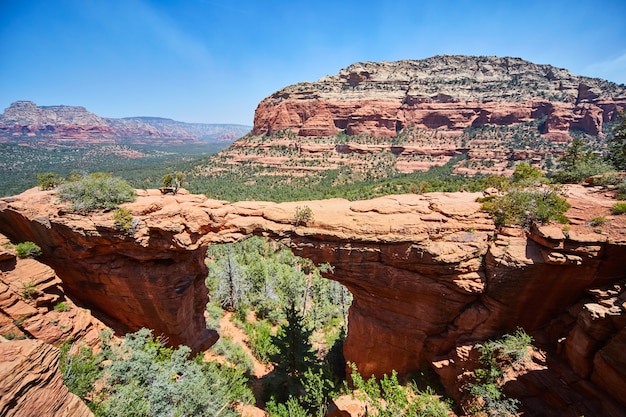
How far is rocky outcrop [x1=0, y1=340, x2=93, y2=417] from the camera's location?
18.6 ft

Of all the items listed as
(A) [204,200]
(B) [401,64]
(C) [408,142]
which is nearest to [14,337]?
(A) [204,200]

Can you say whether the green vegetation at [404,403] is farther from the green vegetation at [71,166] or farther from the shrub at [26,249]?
the green vegetation at [71,166]

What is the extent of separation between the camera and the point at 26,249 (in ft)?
40.5

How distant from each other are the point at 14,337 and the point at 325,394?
1353cm

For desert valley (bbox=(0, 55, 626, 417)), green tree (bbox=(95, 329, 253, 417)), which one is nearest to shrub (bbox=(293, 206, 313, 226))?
desert valley (bbox=(0, 55, 626, 417))

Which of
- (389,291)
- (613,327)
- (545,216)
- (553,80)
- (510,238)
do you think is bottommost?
(389,291)

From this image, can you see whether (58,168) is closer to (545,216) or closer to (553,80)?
(545,216)

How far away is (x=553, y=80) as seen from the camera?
107312 millimetres

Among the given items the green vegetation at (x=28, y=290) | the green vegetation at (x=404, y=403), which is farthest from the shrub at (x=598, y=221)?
the green vegetation at (x=28, y=290)

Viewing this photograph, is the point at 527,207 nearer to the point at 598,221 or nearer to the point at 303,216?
the point at 598,221

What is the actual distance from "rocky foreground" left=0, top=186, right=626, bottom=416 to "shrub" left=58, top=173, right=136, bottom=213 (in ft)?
1.90

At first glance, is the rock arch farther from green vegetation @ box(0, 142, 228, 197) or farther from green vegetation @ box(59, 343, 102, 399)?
green vegetation @ box(0, 142, 228, 197)

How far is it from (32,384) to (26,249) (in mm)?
9220

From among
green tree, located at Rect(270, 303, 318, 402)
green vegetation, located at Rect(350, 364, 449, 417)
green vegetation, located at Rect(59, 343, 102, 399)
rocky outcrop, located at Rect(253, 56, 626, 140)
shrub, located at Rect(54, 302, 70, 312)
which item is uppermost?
rocky outcrop, located at Rect(253, 56, 626, 140)
